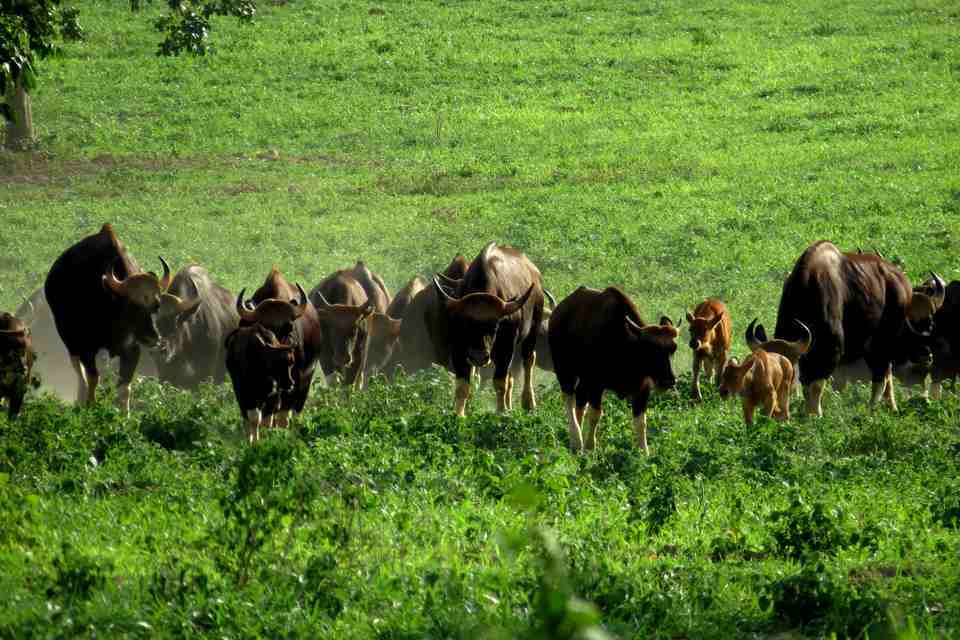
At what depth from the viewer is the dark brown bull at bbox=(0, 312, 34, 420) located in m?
14.5

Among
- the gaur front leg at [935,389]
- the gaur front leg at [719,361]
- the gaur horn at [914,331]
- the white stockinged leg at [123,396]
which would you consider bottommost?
the gaur front leg at [935,389]

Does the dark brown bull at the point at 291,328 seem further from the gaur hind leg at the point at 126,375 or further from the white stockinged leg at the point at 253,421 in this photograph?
the gaur hind leg at the point at 126,375

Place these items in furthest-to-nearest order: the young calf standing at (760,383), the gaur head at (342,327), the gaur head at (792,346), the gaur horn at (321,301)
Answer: the gaur horn at (321,301), the gaur head at (342,327), the gaur head at (792,346), the young calf standing at (760,383)

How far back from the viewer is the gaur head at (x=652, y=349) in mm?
15617

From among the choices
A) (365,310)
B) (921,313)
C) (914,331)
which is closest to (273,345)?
(365,310)

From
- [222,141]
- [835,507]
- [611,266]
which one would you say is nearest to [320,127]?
[222,141]

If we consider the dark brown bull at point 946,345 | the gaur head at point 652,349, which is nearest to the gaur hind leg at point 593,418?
the gaur head at point 652,349

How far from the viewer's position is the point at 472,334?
1702cm

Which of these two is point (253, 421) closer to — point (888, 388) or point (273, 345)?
point (273, 345)

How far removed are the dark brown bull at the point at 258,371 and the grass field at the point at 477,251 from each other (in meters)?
0.78

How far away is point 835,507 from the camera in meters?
11.1

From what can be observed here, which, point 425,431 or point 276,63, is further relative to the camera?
point 276,63

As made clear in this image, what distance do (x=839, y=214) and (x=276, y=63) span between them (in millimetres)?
18784

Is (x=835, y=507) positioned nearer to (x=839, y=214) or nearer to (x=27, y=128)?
(x=839, y=214)
